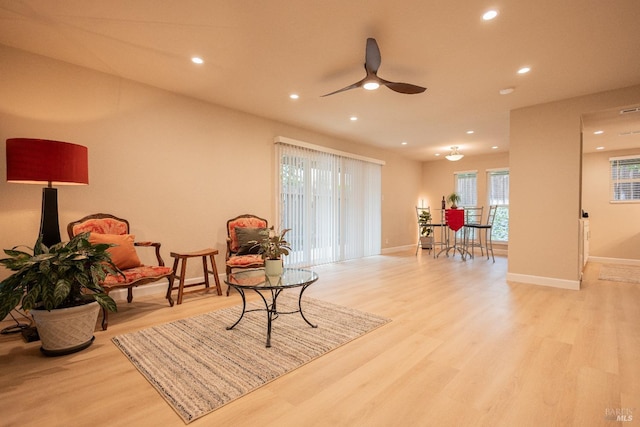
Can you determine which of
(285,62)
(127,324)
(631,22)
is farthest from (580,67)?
(127,324)

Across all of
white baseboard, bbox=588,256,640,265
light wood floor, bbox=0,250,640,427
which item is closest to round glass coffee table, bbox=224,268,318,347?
light wood floor, bbox=0,250,640,427

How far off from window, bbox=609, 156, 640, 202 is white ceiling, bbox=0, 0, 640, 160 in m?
3.97

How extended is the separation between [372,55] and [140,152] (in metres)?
2.93

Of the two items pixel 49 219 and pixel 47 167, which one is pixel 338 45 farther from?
pixel 49 219

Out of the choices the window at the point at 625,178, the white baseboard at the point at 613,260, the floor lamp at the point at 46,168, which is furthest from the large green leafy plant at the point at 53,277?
the window at the point at 625,178

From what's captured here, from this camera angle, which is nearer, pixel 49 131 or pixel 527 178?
pixel 49 131

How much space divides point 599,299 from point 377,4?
4127mm

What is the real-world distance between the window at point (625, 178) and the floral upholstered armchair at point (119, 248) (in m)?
8.78

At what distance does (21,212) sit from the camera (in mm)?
2855

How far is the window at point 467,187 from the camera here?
8.12 metres

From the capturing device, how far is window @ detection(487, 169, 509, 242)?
764cm

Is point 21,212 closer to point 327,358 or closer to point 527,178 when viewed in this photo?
point 327,358

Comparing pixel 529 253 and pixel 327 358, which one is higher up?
pixel 529 253

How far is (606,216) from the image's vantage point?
6.45 meters
